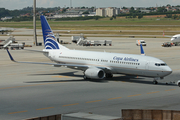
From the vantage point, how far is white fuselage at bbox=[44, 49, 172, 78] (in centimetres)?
4025

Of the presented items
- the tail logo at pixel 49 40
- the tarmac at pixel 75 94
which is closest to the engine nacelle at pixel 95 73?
the tarmac at pixel 75 94

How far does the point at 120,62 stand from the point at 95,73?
151 inches

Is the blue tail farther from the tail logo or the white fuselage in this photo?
the white fuselage

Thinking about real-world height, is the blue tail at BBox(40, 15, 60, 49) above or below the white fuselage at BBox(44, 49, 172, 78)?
above

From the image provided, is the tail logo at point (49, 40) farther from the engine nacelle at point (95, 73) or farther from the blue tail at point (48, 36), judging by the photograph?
the engine nacelle at point (95, 73)

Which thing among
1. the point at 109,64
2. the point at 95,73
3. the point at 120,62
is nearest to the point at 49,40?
the point at 109,64

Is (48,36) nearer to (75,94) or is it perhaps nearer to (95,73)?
(95,73)

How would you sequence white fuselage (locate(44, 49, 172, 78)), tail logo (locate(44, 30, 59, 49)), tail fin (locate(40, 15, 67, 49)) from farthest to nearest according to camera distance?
1. tail fin (locate(40, 15, 67, 49))
2. tail logo (locate(44, 30, 59, 49))
3. white fuselage (locate(44, 49, 172, 78))

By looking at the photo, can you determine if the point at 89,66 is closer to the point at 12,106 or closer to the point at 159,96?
the point at 159,96

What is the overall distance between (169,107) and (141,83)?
13.8m

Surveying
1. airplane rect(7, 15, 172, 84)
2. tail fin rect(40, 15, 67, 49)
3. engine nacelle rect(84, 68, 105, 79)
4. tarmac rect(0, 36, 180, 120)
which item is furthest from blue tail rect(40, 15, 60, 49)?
engine nacelle rect(84, 68, 105, 79)

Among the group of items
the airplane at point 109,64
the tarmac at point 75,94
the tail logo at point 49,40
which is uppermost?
the tail logo at point 49,40

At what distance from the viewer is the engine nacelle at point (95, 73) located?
42.5m

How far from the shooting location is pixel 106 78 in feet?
154
